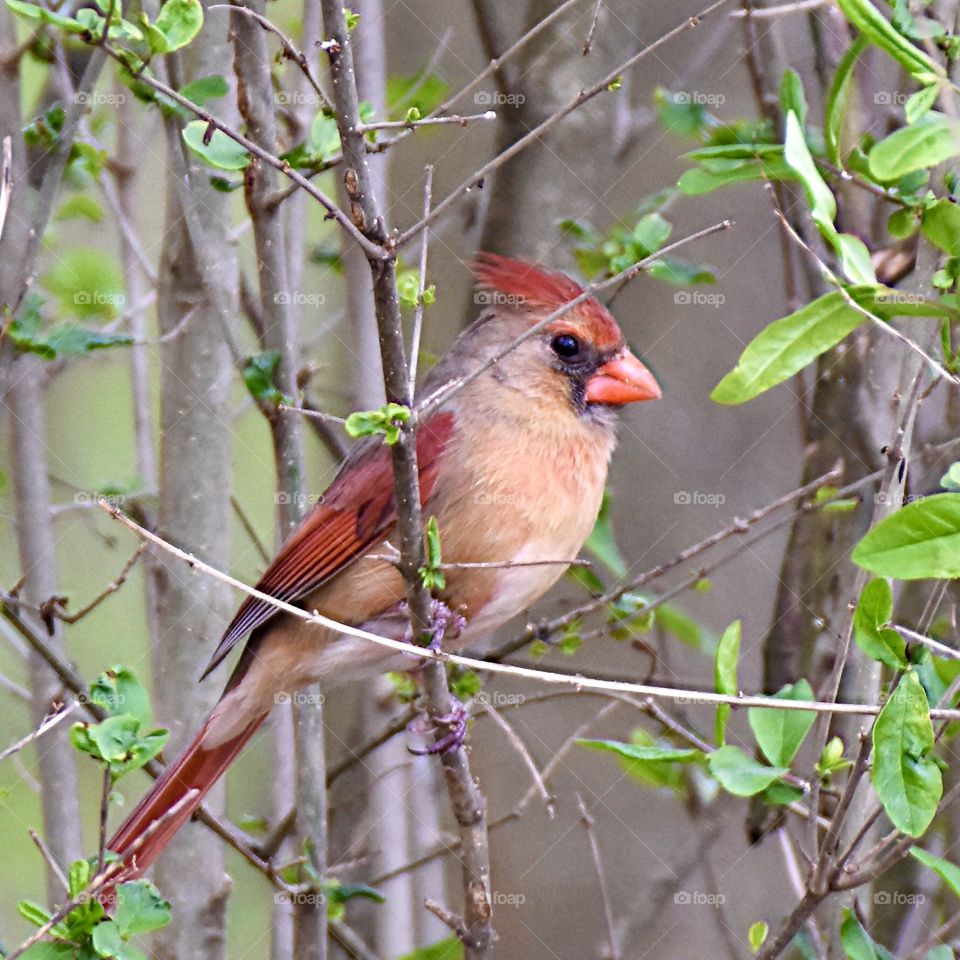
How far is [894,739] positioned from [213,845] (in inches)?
65.6

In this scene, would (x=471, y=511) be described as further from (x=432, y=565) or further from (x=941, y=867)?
(x=941, y=867)

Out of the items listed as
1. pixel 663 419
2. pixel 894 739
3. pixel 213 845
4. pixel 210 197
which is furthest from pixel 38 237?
pixel 663 419

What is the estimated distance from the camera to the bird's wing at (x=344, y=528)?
300 cm

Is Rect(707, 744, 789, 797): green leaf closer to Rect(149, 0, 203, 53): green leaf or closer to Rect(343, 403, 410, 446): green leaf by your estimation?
Rect(343, 403, 410, 446): green leaf

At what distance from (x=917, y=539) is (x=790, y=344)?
30 cm

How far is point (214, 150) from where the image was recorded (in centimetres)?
231

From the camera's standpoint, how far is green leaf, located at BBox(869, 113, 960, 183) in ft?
5.73

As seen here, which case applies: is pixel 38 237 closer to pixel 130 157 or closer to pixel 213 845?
pixel 130 157

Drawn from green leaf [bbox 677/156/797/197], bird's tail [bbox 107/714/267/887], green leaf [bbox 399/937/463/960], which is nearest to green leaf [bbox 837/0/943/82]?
green leaf [bbox 677/156/797/197]

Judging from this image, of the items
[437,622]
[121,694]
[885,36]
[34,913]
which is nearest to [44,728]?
[121,694]

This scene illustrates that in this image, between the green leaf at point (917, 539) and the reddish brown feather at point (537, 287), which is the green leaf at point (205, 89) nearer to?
the reddish brown feather at point (537, 287)

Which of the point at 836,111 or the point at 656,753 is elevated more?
the point at 836,111

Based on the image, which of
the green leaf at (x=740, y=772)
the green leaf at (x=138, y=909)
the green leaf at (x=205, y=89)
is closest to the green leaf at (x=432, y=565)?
the green leaf at (x=740, y=772)

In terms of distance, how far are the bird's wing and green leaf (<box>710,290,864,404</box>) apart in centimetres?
122
